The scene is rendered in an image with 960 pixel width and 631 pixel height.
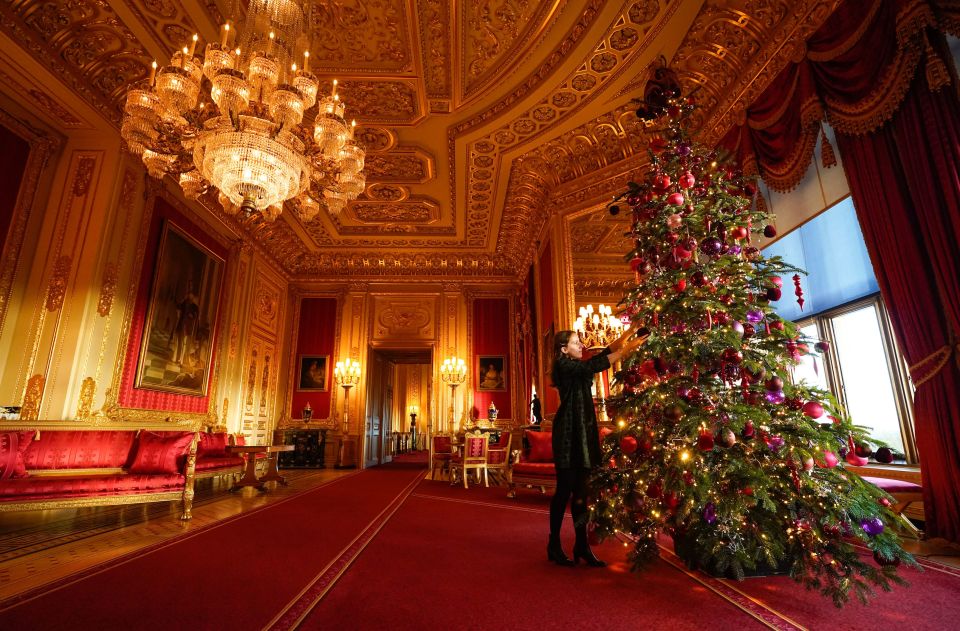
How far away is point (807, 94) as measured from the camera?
354 cm

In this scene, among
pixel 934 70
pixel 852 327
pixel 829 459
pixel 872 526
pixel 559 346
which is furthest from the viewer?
pixel 852 327

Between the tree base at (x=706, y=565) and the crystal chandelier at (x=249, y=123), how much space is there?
12.8 ft

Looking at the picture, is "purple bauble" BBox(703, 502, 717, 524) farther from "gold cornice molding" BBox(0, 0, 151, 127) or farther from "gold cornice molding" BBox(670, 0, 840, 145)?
"gold cornice molding" BBox(0, 0, 151, 127)

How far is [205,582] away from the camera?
7.32ft

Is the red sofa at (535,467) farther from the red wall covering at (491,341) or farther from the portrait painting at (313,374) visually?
the portrait painting at (313,374)

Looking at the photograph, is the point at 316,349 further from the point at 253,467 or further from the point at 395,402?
the point at 395,402

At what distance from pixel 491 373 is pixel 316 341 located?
419 cm

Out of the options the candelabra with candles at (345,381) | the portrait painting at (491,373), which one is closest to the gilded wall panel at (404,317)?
the candelabra with candles at (345,381)

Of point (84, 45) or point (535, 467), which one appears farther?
point (535, 467)

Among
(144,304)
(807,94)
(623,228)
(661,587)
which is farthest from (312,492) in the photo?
(807,94)

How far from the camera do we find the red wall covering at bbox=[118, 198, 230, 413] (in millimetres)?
5566

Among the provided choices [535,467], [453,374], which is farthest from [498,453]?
[535,467]

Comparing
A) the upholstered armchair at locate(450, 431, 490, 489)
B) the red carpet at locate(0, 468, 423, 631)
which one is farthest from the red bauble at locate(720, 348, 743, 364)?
the upholstered armchair at locate(450, 431, 490, 489)

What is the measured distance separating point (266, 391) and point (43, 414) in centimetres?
473
